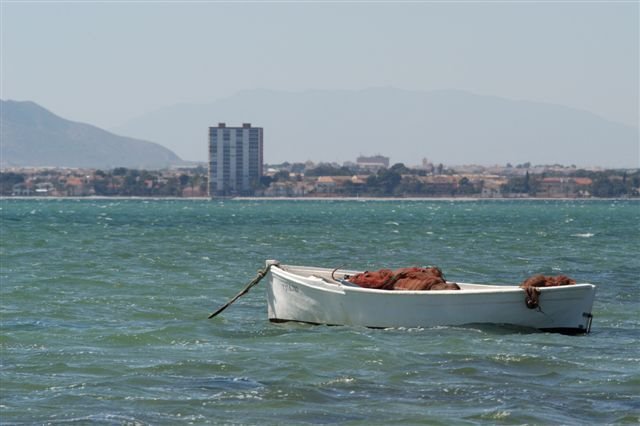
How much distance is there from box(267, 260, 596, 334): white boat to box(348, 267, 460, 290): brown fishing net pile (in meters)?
0.53

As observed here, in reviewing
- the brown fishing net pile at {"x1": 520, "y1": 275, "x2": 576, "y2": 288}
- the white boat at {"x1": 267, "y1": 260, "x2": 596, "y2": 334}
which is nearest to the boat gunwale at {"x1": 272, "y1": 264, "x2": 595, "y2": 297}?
the white boat at {"x1": 267, "y1": 260, "x2": 596, "y2": 334}

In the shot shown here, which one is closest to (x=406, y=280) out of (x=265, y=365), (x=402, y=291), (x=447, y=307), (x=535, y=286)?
(x=402, y=291)

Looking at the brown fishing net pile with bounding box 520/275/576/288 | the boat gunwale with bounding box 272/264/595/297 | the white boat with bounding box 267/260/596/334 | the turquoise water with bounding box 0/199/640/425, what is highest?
the brown fishing net pile with bounding box 520/275/576/288

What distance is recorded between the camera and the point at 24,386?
23109 mm

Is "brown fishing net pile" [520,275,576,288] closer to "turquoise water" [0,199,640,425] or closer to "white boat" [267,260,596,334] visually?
"white boat" [267,260,596,334]

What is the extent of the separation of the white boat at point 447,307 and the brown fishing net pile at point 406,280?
53cm

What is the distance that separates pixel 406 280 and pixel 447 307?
4.96 ft

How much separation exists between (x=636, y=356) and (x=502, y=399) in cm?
614

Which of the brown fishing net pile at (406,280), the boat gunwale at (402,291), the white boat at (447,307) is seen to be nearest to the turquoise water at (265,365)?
the white boat at (447,307)

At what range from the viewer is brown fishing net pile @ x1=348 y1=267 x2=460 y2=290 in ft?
99.6

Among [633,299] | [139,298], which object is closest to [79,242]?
[139,298]

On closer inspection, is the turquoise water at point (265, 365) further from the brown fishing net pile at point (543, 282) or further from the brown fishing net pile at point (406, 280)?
the brown fishing net pile at point (406, 280)

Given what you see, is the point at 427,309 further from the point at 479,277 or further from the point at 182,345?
the point at 479,277

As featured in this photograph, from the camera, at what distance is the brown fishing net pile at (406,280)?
30.4 metres
